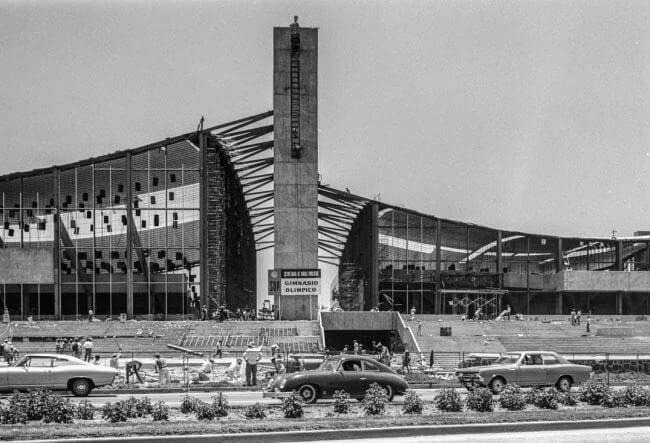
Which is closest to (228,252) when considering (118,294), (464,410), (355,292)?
(118,294)

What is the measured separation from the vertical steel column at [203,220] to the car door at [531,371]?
45.2m

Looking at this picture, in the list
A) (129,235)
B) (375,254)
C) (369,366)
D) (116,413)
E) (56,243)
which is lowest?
(116,413)

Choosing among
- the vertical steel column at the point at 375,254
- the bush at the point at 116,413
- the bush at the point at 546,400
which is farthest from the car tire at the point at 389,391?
the vertical steel column at the point at 375,254

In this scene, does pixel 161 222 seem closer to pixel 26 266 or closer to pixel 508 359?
pixel 26 266

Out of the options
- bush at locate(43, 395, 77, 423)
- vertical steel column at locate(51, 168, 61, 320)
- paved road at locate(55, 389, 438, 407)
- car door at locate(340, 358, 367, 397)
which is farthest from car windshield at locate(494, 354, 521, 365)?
vertical steel column at locate(51, 168, 61, 320)

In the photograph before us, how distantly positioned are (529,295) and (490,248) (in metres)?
6.38

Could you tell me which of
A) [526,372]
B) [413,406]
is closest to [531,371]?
[526,372]

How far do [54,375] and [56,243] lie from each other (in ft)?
153

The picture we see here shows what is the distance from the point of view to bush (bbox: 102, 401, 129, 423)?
24078mm

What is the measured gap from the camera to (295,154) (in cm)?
7694

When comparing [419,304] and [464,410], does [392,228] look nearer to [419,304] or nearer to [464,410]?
[419,304]

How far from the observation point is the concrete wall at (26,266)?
73.8 m

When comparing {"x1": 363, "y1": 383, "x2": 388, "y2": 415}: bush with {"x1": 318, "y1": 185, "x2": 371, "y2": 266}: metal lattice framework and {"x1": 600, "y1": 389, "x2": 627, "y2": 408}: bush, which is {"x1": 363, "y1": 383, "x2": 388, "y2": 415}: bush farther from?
{"x1": 318, "y1": 185, "x2": 371, "y2": 266}: metal lattice framework

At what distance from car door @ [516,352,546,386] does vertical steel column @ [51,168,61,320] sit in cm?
4952
